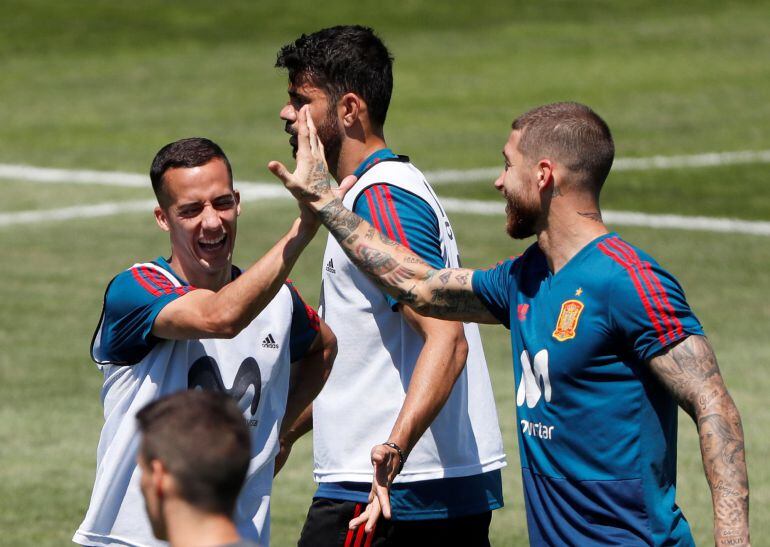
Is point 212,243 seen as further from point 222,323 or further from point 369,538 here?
point 369,538

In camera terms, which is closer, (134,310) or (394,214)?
(134,310)

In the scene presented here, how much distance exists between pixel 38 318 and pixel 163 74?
1591 centimetres

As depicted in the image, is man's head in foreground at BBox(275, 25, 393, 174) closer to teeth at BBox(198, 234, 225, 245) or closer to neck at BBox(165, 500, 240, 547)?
teeth at BBox(198, 234, 225, 245)

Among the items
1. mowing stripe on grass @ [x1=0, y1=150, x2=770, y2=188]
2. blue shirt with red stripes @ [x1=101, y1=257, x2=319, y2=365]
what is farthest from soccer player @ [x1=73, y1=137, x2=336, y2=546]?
mowing stripe on grass @ [x1=0, y1=150, x2=770, y2=188]

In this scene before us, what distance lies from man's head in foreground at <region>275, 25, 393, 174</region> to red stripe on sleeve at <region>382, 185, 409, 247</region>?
14.9 inches

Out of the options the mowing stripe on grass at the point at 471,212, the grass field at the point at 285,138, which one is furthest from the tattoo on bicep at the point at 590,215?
the mowing stripe on grass at the point at 471,212

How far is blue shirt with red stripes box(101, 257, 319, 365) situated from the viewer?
225 inches

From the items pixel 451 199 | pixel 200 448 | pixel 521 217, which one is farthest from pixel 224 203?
pixel 451 199

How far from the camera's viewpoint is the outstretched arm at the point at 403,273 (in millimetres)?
6008

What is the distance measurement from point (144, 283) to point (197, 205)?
378 millimetres

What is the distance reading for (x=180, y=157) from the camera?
19.7ft

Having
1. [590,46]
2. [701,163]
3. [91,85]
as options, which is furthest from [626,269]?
[590,46]

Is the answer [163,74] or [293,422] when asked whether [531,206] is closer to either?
[293,422]

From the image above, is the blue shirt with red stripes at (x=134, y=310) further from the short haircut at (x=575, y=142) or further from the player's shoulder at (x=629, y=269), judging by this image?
the player's shoulder at (x=629, y=269)
